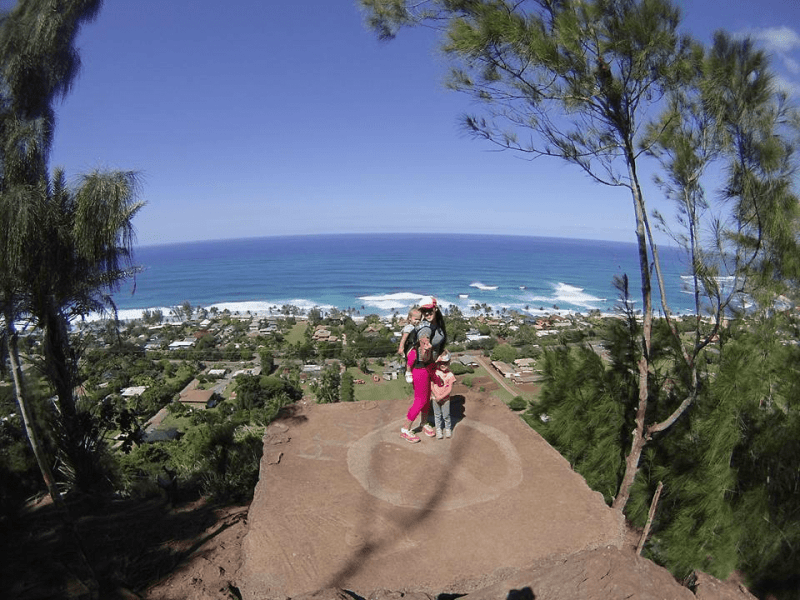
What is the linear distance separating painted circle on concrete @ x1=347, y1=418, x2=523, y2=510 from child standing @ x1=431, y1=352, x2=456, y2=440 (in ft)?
0.46

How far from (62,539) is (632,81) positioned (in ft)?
23.0

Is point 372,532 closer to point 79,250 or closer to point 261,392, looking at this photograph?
point 79,250

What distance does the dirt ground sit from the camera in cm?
255

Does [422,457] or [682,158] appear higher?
[682,158]

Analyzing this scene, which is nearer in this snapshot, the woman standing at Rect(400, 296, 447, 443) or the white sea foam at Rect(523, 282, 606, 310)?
the woman standing at Rect(400, 296, 447, 443)

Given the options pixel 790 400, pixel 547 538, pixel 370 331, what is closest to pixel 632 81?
pixel 547 538

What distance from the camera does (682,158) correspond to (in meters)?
4.15

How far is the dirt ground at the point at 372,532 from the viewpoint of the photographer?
255 centimetres

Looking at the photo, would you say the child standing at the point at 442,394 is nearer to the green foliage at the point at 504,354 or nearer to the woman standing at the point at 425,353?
the woman standing at the point at 425,353

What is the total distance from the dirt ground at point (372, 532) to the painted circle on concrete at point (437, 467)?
2cm

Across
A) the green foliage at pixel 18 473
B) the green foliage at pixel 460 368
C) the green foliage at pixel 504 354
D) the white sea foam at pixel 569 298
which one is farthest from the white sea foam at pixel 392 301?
the green foliage at pixel 18 473

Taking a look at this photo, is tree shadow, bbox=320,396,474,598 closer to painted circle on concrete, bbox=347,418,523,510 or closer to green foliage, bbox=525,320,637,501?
painted circle on concrete, bbox=347,418,523,510

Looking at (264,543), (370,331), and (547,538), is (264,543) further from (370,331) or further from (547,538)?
(370,331)

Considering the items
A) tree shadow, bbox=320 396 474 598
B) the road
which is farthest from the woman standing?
the road
